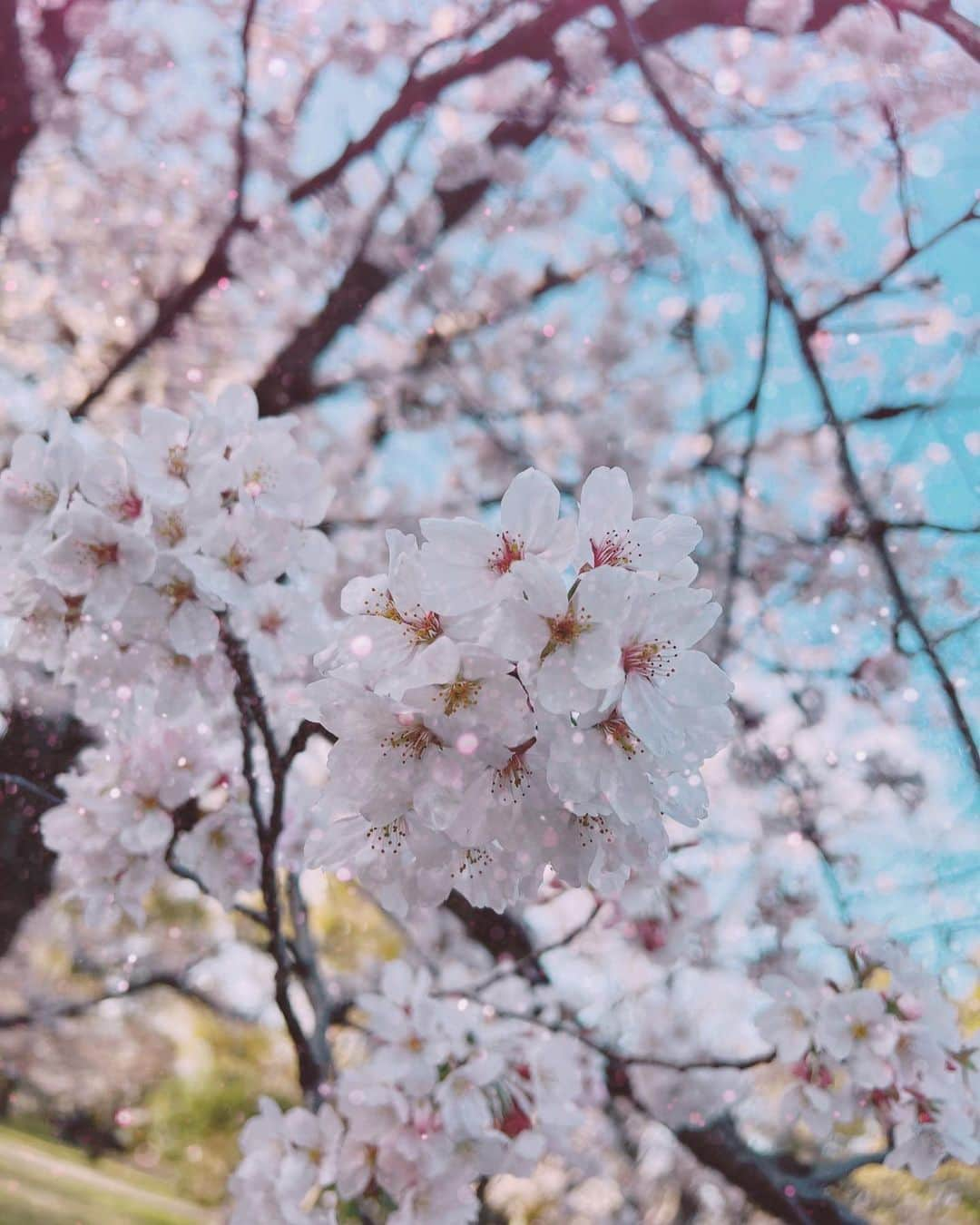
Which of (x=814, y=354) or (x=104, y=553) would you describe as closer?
(x=104, y=553)

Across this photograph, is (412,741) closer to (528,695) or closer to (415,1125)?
(528,695)

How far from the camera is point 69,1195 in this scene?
296 centimetres

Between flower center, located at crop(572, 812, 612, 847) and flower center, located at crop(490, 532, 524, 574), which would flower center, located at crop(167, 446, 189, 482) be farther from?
flower center, located at crop(572, 812, 612, 847)

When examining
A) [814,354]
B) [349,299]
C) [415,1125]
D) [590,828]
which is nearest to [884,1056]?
[415,1125]

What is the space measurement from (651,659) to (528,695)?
105 millimetres

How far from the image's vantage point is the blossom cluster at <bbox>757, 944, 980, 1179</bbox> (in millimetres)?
1300

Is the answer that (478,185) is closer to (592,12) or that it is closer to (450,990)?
(592,12)

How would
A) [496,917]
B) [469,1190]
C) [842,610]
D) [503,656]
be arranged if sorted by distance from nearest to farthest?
1. [503,656]
2. [469,1190]
3. [496,917]
4. [842,610]

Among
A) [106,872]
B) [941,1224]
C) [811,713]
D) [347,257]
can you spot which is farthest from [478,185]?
[941,1224]

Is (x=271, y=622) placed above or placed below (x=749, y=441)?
above

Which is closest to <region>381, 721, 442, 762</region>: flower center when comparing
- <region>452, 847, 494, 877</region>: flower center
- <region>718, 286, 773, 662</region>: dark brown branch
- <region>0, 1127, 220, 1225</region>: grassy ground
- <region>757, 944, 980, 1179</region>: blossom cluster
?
<region>452, 847, 494, 877</region>: flower center

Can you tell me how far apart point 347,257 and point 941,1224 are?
5.00 m

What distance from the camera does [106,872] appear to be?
1267 millimetres

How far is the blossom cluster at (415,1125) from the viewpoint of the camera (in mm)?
1137
